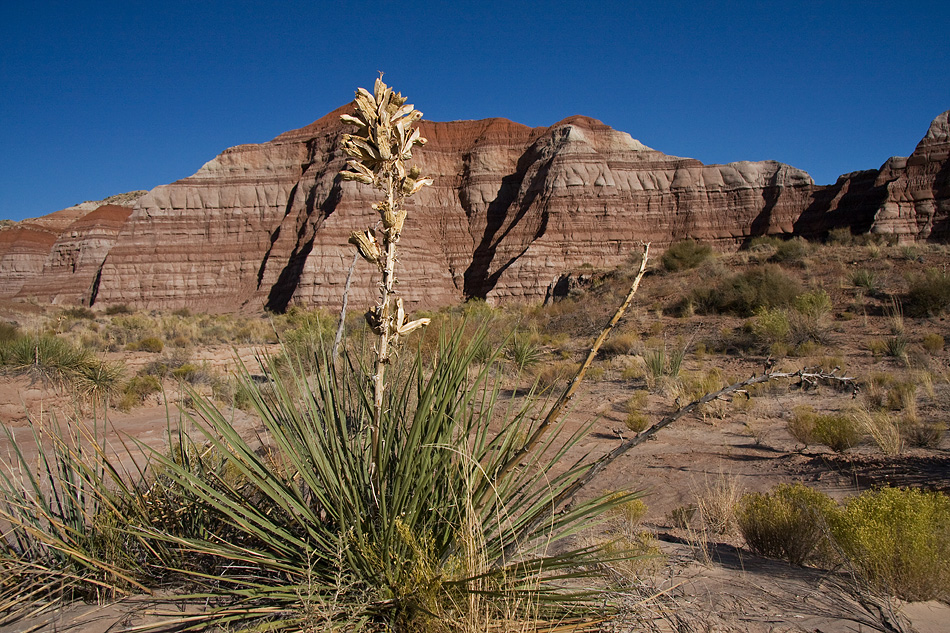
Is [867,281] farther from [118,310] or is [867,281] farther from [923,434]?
[118,310]

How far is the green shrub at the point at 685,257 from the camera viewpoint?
82.1 feet

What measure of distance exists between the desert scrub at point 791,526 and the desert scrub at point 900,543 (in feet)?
0.52

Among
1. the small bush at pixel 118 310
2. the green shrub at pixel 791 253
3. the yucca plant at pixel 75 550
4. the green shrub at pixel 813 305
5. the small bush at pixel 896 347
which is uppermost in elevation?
the green shrub at pixel 791 253

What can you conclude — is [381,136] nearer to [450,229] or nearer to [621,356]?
[621,356]

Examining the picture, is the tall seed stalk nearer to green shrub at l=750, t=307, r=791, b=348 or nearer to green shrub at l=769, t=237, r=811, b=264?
green shrub at l=750, t=307, r=791, b=348

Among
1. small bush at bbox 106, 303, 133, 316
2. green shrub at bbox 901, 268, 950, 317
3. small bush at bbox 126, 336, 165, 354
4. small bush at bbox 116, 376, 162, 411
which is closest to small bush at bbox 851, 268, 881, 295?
green shrub at bbox 901, 268, 950, 317

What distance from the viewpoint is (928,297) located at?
46.9 ft

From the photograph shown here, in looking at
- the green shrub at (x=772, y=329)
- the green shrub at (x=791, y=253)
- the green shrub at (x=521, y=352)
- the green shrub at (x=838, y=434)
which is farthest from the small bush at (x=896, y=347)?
the green shrub at (x=791, y=253)

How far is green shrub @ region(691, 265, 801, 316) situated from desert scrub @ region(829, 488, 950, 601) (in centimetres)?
1437

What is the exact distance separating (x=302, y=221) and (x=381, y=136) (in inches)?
1833

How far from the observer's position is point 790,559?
3322mm

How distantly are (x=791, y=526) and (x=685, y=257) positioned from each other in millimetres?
24621

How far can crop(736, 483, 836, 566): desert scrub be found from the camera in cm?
323

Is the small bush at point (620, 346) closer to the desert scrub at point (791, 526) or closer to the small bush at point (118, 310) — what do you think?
the desert scrub at point (791, 526)
